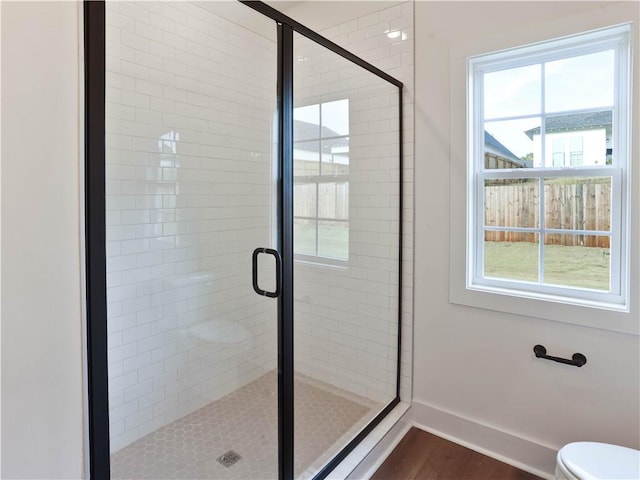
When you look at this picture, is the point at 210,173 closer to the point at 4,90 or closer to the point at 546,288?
the point at 4,90

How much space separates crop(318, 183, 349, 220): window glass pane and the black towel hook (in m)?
1.17

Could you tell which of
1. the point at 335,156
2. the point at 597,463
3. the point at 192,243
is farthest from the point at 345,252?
the point at 597,463

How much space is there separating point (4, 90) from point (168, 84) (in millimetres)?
1228

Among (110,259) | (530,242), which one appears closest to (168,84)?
(110,259)

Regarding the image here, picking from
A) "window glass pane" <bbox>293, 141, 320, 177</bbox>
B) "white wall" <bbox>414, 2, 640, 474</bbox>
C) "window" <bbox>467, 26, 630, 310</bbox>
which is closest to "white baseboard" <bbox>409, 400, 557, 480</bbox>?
"white wall" <bbox>414, 2, 640, 474</bbox>

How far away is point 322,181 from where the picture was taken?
6.67ft

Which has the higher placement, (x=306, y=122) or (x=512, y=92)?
(x=512, y=92)

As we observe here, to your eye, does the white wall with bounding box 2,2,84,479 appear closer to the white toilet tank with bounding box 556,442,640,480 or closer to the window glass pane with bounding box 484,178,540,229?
the white toilet tank with bounding box 556,442,640,480

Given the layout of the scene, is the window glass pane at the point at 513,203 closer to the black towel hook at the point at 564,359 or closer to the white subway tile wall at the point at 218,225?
the white subway tile wall at the point at 218,225

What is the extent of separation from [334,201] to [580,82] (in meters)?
1.30

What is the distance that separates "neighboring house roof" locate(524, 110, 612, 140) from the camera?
1.74 m

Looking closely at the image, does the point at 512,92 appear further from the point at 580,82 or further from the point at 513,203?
the point at 513,203

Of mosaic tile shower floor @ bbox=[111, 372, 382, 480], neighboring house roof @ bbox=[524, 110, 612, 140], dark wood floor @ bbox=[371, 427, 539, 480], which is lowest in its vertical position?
dark wood floor @ bbox=[371, 427, 539, 480]

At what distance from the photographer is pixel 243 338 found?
221 cm
